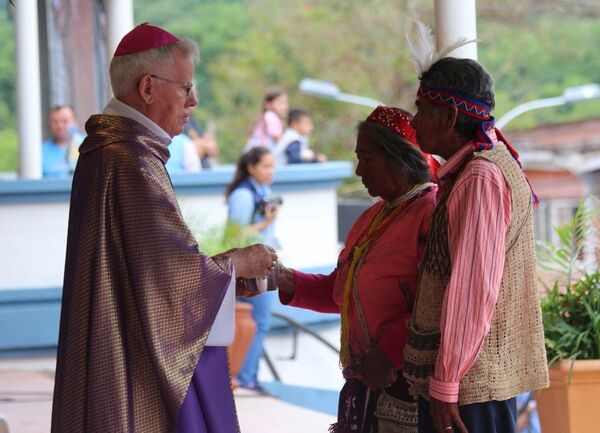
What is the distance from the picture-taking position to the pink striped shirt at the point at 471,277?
2.99m

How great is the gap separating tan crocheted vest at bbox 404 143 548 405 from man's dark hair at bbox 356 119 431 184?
298 millimetres

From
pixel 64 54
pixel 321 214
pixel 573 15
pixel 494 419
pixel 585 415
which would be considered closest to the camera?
pixel 494 419

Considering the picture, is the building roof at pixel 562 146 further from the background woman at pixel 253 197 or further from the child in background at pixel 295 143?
the background woman at pixel 253 197

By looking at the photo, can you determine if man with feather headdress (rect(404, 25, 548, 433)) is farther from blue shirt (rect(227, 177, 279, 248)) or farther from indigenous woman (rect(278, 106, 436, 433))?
blue shirt (rect(227, 177, 279, 248))

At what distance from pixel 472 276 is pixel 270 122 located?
318 inches

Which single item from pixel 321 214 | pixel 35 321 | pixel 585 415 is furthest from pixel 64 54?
pixel 585 415

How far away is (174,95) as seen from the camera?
3490 mm

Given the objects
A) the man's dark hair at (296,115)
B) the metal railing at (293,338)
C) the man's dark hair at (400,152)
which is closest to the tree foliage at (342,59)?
the man's dark hair at (296,115)

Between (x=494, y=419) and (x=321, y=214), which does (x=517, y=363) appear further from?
(x=321, y=214)

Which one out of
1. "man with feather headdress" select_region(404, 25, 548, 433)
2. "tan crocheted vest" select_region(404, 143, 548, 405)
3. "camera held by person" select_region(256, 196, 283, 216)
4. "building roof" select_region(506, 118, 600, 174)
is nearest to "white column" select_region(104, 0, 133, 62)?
"camera held by person" select_region(256, 196, 283, 216)

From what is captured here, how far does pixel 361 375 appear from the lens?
342cm

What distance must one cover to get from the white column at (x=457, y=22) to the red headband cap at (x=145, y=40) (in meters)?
1.39

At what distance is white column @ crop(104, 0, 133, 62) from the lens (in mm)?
7734

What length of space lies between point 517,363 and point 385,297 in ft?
1.54
